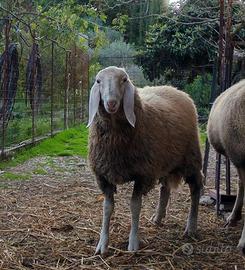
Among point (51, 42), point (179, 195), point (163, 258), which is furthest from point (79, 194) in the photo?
point (51, 42)

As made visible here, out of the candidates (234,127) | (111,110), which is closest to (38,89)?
(111,110)

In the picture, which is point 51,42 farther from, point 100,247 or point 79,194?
point 100,247

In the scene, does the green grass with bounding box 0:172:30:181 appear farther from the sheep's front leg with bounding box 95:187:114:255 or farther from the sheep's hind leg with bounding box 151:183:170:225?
the sheep's front leg with bounding box 95:187:114:255

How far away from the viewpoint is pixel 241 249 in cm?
422

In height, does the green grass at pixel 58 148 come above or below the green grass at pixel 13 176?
below

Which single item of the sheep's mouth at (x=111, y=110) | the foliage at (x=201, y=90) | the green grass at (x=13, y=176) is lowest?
the green grass at (x=13, y=176)

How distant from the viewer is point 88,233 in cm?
488

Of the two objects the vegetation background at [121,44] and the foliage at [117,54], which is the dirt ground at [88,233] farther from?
the foliage at [117,54]

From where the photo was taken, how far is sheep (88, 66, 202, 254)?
418cm

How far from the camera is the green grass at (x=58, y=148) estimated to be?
9.18 meters

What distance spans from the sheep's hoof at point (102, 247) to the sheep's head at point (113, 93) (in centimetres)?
104

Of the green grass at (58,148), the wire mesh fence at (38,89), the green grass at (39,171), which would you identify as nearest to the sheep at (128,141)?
the green grass at (39,171)

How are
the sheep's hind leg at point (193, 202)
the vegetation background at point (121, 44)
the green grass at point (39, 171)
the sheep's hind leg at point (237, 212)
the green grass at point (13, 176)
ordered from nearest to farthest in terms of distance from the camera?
the sheep's hind leg at point (193, 202) < the sheep's hind leg at point (237, 212) < the green grass at point (13, 176) < the green grass at point (39, 171) < the vegetation background at point (121, 44)

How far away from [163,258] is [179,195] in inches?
100
